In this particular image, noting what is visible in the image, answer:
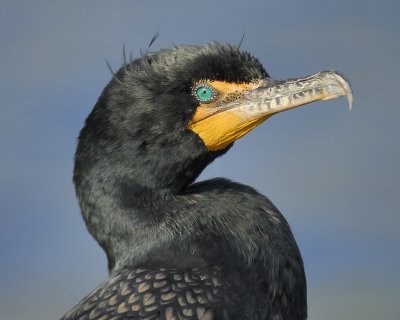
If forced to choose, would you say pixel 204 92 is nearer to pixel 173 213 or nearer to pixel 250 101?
pixel 250 101

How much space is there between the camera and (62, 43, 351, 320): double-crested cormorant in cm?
682

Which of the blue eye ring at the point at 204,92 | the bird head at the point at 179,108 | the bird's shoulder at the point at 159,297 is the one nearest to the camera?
the bird's shoulder at the point at 159,297

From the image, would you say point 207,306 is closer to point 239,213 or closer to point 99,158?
point 239,213

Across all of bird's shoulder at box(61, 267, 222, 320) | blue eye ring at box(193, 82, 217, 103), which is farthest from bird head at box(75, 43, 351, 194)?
bird's shoulder at box(61, 267, 222, 320)

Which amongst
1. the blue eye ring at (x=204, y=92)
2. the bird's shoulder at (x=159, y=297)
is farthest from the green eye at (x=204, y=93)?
the bird's shoulder at (x=159, y=297)

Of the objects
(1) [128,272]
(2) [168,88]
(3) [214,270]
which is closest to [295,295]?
(3) [214,270]

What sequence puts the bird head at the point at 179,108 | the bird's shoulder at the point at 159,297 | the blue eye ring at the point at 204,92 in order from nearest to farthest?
the bird's shoulder at the point at 159,297
the bird head at the point at 179,108
the blue eye ring at the point at 204,92

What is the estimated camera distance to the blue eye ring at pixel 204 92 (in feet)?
24.0

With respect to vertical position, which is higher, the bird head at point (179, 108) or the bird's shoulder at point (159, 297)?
the bird head at point (179, 108)

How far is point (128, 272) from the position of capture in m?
7.01

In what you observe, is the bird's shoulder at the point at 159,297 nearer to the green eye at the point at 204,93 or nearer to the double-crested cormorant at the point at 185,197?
the double-crested cormorant at the point at 185,197

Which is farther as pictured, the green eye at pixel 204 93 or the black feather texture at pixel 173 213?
the green eye at pixel 204 93

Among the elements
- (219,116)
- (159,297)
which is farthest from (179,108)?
(159,297)

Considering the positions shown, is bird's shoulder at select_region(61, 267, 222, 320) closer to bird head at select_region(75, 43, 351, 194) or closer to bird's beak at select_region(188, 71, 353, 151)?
bird head at select_region(75, 43, 351, 194)
